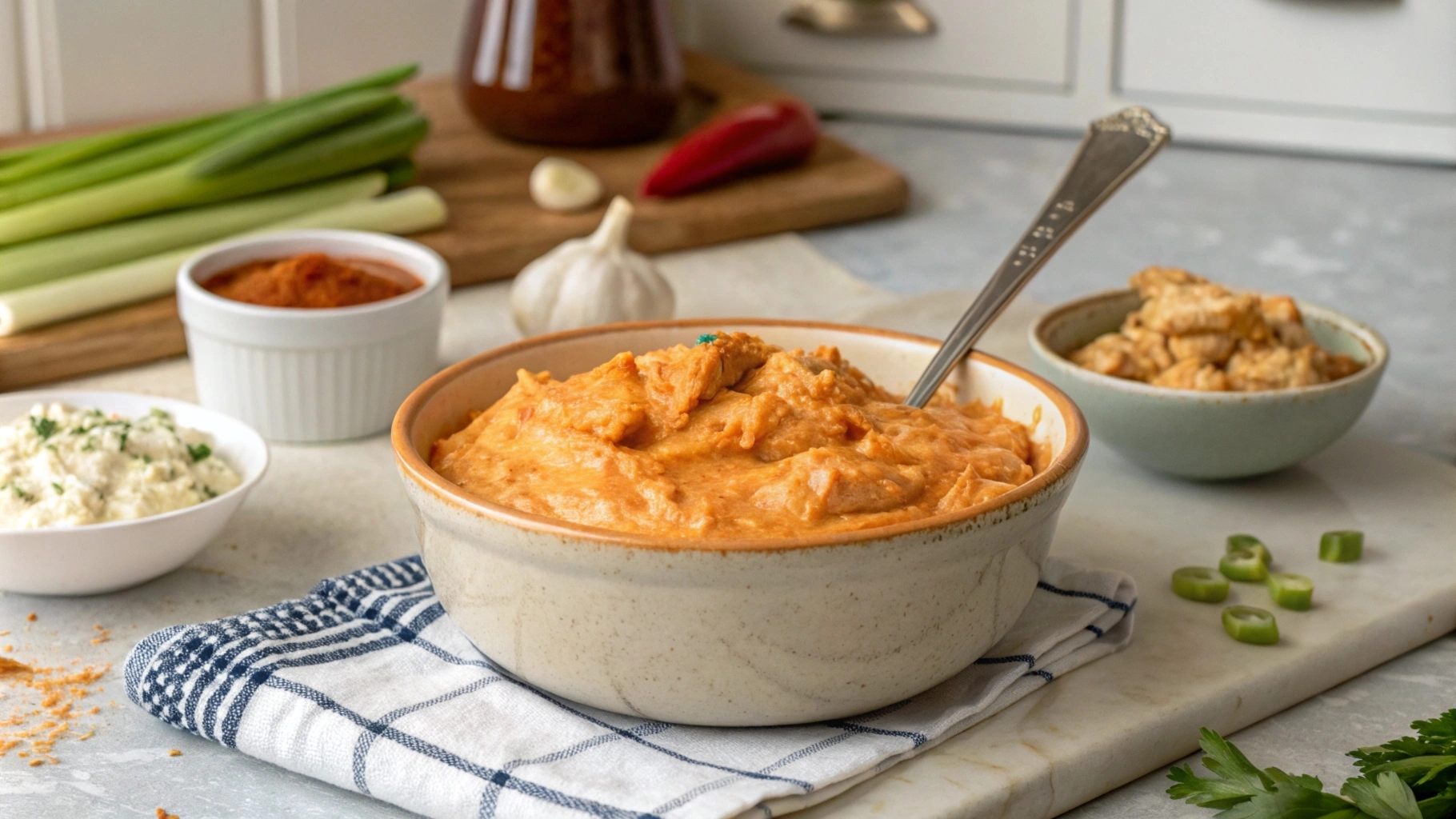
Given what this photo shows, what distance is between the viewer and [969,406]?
6.32ft

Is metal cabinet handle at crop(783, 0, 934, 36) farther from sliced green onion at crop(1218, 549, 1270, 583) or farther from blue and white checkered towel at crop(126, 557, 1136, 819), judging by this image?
blue and white checkered towel at crop(126, 557, 1136, 819)

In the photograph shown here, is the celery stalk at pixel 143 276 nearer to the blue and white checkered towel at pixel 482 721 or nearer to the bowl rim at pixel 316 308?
the bowl rim at pixel 316 308

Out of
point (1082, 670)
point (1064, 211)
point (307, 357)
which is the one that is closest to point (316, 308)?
point (307, 357)

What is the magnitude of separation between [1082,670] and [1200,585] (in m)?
0.25

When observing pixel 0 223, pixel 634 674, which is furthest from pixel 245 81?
pixel 634 674

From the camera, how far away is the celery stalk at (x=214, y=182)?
8.93ft

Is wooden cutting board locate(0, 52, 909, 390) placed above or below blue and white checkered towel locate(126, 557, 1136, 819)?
below

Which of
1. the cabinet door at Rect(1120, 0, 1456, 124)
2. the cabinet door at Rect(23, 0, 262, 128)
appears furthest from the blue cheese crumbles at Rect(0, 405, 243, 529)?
the cabinet door at Rect(1120, 0, 1456, 124)

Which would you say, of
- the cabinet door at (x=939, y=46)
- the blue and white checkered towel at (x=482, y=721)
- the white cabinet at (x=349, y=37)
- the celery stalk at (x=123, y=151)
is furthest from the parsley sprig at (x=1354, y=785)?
the white cabinet at (x=349, y=37)

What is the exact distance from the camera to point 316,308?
7.88ft

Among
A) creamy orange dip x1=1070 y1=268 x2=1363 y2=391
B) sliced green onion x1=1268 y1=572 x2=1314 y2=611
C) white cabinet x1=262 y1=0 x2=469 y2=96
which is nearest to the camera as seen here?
sliced green onion x1=1268 y1=572 x2=1314 y2=611

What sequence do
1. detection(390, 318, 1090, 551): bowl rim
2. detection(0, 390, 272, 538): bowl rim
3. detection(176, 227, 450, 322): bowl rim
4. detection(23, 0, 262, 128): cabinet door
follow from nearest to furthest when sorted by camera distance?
detection(390, 318, 1090, 551): bowl rim → detection(0, 390, 272, 538): bowl rim → detection(176, 227, 450, 322): bowl rim → detection(23, 0, 262, 128): cabinet door

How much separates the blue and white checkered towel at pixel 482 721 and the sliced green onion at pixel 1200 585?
16 cm

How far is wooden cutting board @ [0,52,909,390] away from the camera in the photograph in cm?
267
